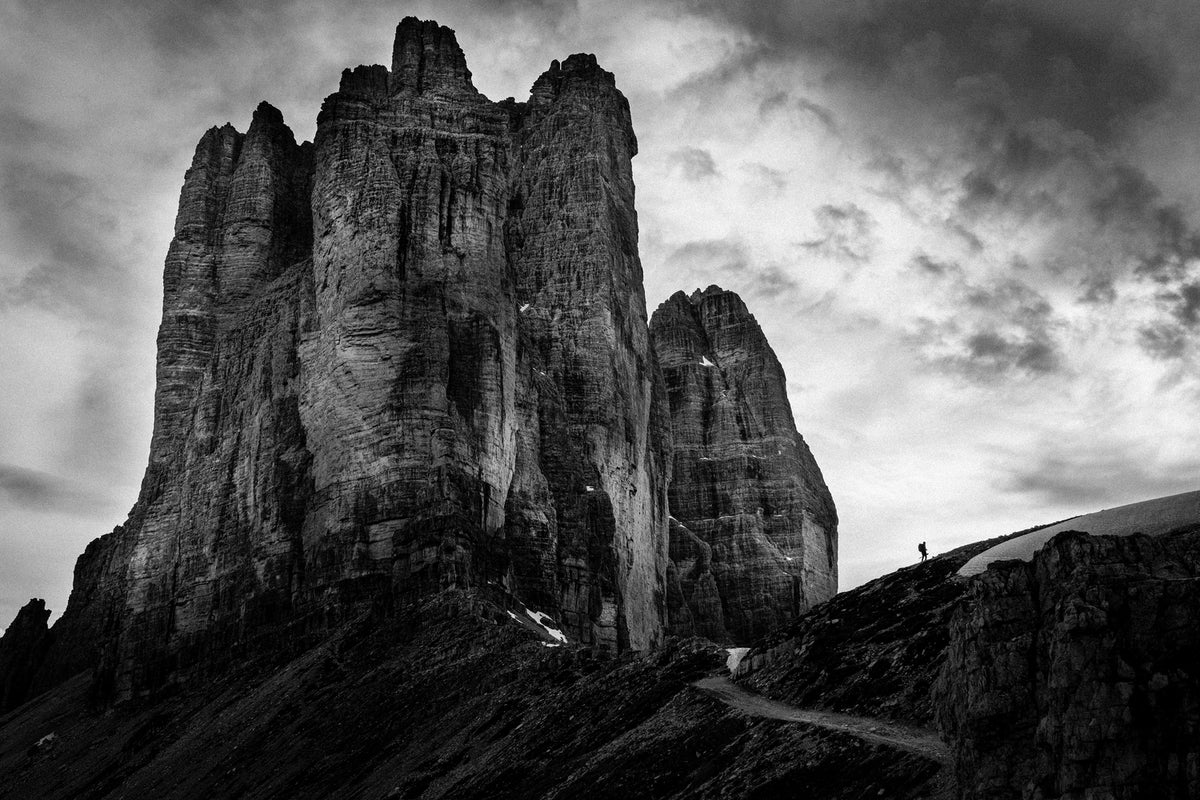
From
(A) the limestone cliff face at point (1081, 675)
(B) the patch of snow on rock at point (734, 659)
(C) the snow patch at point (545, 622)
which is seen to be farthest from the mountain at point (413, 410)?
(A) the limestone cliff face at point (1081, 675)

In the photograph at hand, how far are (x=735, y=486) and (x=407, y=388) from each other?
231ft

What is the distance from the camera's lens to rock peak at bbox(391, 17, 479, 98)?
137750 millimetres

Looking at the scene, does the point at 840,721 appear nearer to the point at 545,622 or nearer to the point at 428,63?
the point at 545,622

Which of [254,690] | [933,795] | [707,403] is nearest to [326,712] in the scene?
[254,690]

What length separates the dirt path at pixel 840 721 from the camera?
42531 mm

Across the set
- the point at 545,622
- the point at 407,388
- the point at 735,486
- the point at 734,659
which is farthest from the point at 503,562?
the point at 735,486

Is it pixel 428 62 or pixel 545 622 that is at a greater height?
pixel 428 62

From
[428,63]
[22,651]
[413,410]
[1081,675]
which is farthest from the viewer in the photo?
[22,651]

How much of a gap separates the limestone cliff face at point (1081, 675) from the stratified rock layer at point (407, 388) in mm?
69153

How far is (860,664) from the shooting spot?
Answer: 5334 cm

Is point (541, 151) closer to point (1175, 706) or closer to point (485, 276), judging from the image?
point (485, 276)

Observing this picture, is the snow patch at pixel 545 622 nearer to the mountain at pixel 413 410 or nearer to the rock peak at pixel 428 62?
the mountain at pixel 413 410

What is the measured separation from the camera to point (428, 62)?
459 feet

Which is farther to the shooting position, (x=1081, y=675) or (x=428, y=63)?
(x=428, y=63)
